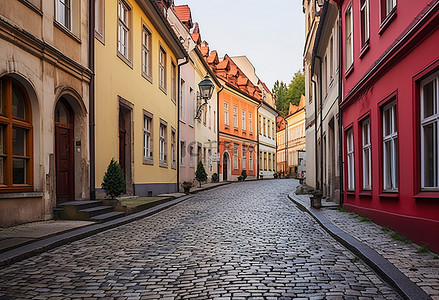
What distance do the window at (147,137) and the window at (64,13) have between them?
6714 millimetres

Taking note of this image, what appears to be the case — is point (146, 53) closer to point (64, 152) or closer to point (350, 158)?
point (64, 152)

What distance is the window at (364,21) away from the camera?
11.6 meters

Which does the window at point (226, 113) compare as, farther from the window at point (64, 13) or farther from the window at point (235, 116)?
the window at point (64, 13)

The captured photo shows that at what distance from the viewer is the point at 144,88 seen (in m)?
18.8

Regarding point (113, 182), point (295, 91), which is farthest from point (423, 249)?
point (295, 91)

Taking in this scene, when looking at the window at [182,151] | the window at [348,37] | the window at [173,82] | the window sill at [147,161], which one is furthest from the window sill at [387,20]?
the window at [182,151]

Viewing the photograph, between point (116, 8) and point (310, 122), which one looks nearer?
point (116, 8)

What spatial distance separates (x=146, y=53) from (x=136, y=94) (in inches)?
103

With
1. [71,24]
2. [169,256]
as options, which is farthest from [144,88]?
[169,256]

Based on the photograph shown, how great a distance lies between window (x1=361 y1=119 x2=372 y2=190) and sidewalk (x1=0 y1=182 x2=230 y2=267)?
5790mm

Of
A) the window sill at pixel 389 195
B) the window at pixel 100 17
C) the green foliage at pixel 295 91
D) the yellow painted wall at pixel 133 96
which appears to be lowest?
the window sill at pixel 389 195

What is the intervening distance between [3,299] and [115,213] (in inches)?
291

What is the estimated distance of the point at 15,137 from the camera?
9781 mm

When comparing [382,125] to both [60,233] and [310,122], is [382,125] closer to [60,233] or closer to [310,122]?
[60,233]
